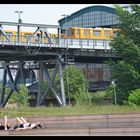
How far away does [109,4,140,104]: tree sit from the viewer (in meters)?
52.0

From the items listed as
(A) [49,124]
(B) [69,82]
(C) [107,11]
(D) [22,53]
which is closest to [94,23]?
(C) [107,11]

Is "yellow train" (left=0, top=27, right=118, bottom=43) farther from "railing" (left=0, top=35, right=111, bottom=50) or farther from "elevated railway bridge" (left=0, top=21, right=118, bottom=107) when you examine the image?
"elevated railway bridge" (left=0, top=21, right=118, bottom=107)

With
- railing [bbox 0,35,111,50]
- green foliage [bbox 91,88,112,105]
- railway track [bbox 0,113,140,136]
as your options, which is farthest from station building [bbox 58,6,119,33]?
railway track [bbox 0,113,140,136]

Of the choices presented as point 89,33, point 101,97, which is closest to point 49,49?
point 89,33

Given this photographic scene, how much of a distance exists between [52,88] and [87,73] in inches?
1711

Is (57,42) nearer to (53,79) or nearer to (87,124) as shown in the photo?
(53,79)

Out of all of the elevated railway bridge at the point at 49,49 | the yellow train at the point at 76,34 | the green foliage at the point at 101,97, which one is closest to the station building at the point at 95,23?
the yellow train at the point at 76,34

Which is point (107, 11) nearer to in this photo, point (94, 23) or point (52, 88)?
point (94, 23)

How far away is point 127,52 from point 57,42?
25.7 m

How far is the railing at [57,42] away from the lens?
7344 cm

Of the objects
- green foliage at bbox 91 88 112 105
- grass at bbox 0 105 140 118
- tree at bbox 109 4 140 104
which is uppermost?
tree at bbox 109 4 140 104

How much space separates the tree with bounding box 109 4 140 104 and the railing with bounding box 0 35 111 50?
57.5 ft

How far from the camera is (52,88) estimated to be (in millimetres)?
86250

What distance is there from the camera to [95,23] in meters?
143
